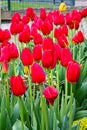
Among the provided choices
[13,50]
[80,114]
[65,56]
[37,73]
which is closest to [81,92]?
[80,114]

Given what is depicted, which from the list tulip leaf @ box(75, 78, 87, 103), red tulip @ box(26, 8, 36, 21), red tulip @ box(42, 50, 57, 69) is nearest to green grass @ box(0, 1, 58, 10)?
red tulip @ box(26, 8, 36, 21)

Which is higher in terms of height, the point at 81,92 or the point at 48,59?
the point at 48,59

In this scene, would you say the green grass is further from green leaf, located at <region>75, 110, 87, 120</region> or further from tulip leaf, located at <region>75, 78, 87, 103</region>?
green leaf, located at <region>75, 110, 87, 120</region>

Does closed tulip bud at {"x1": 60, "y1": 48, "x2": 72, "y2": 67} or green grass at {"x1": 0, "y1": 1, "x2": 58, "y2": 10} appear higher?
closed tulip bud at {"x1": 60, "y1": 48, "x2": 72, "y2": 67}

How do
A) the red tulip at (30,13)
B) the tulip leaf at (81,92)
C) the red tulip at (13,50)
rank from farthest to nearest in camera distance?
the red tulip at (30,13) → the tulip leaf at (81,92) → the red tulip at (13,50)

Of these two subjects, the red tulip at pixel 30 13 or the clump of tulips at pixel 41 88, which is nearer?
the clump of tulips at pixel 41 88

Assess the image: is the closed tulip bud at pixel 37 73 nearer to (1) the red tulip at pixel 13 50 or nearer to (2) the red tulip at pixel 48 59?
(2) the red tulip at pixel 48 59

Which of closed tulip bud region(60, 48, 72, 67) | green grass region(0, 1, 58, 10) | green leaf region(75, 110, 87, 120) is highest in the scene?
closed tulip bud region(60, 48, 72, 67)

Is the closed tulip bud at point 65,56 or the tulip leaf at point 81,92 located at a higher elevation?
the closed tulip bud at point 65,56

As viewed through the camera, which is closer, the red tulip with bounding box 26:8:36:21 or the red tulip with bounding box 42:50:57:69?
the red tulip with bounding box 42:50:57:69

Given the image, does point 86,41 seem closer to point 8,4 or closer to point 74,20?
point 74,20

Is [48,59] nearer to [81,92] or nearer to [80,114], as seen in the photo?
[80,114]

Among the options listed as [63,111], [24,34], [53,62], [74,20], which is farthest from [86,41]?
[53,62]

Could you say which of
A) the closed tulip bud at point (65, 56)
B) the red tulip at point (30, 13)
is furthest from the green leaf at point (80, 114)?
the red tulip at point (30, 13)
